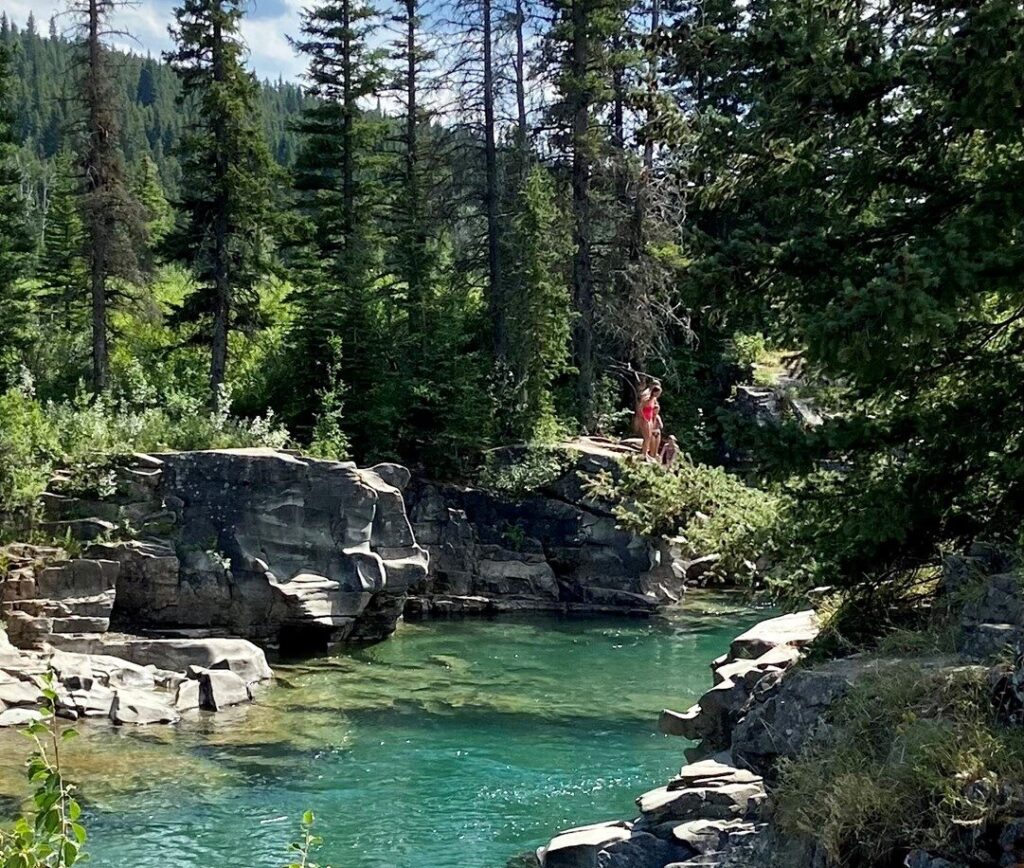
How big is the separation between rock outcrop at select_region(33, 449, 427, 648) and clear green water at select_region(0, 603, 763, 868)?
1283 millimetres

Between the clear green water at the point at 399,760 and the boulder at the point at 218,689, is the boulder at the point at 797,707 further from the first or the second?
the boulder at the point at 218,689

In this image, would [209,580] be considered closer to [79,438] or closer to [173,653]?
[173,653]

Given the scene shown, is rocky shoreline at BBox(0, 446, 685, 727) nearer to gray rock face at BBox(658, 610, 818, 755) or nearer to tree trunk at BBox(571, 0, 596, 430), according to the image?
tree trunk at BBox(571, 0, 596, 430)

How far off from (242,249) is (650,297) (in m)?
11.1

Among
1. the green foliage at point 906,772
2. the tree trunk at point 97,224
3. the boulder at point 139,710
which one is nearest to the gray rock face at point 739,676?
the green foliage at point 906,772

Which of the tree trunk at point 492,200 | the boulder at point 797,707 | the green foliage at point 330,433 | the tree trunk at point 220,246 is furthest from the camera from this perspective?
the tree trunk at point 492,200

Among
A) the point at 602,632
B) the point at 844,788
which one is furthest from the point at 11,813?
the point at 602,632

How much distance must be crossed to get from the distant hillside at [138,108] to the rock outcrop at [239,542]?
95.9 m

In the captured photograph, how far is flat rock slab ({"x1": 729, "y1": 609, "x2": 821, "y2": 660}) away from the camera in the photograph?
1155 centimetres

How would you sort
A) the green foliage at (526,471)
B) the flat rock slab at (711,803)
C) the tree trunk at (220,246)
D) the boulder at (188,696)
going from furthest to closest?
the tree trunk at (220,246) → the green foliage at (526,471) → the boulder at (188,696) → the flat rock slab at (711,803)

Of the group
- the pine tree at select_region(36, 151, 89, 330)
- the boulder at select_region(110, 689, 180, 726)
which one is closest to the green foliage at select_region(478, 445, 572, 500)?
the pine tree at select_region(36, 151, 89, 330)

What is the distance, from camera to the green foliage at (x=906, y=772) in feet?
19.1

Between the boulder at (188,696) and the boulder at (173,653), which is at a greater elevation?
the boulder at (173,653)

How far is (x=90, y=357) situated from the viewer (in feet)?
95.1
